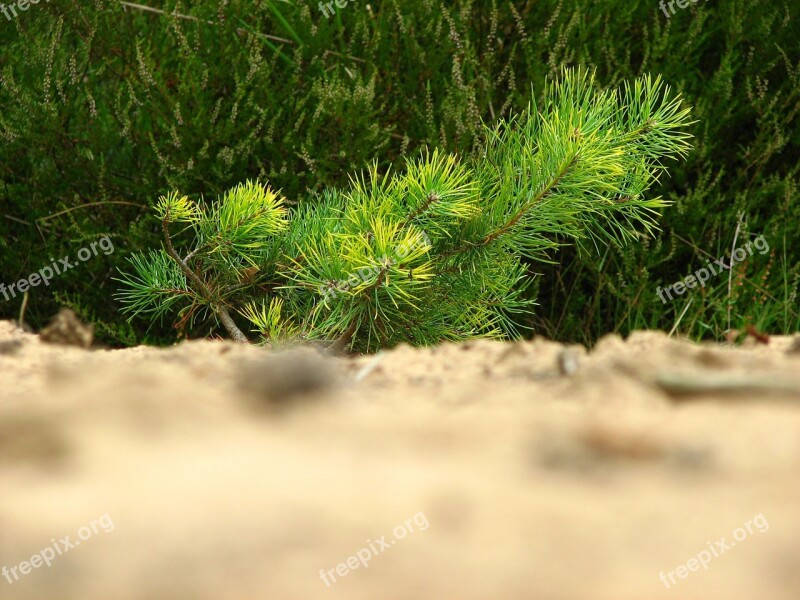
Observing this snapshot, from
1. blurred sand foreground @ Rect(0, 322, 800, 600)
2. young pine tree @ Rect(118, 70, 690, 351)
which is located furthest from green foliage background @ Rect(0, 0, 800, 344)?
blurred sand foreground @ Rect(0, 322, 800, 600)

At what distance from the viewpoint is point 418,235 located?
1528 millimetres

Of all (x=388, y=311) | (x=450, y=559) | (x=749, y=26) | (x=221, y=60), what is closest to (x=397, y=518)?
(x=450, y=559)

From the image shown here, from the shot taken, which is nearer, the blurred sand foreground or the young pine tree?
the blurred sand foreground

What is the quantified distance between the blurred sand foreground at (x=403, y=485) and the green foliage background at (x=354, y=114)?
1.70 metres

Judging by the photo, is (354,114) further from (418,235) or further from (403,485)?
(403,485)

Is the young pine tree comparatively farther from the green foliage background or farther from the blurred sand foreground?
the green foliage background

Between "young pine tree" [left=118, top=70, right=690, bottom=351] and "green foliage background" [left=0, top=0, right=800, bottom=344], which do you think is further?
"green foliage background" [left=0, top=0, right=800, bottom=344]

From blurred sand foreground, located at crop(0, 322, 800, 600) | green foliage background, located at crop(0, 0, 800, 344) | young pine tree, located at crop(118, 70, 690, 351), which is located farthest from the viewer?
green foliage background, located at crop(0, 0, 800, 344)

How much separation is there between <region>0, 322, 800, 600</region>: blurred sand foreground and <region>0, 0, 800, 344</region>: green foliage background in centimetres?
170

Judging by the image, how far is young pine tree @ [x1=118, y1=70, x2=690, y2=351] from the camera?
5.40 ft

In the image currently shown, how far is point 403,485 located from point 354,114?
197cm

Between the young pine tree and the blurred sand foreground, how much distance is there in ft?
1.86

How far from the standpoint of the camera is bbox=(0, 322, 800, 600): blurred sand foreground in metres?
0.65

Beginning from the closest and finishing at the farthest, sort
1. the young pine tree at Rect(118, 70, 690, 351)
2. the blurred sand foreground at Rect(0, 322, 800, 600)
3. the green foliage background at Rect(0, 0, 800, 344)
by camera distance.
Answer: the blurred sand foreground at Rect(0, 322, 800, 600) → the young pine tree at Rect(118, 70, 690, 351) → the green foliage background at Rect(0, 0, 800, 344)
